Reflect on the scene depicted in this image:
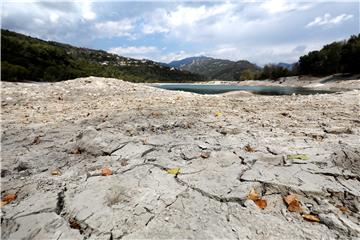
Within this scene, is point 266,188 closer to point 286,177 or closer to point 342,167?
point 286,177

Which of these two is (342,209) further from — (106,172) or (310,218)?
(106,172)

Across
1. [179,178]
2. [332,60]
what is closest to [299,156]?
[179,178]

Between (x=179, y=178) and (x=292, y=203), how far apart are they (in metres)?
1.64

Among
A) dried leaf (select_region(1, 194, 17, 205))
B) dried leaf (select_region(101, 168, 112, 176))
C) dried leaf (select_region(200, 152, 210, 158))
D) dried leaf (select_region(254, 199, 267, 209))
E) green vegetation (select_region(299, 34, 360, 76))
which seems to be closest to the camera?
dried leaf (select_region(254, 199, 267, 209))

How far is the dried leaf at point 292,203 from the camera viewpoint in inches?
139

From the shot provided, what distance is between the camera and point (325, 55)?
68.6 metres

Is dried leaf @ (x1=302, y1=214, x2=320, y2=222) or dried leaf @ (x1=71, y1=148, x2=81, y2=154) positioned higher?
dried leaf @ (x1=71, y1=148, x2=81, y2=154)

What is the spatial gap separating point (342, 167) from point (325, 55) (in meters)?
73.7

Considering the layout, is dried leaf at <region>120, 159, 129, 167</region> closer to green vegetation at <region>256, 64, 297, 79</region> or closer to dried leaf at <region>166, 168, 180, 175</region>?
dried leaf at <region>166, 168, 180, 175</region>

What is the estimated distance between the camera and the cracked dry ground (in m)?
3.27

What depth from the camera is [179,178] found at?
4.37m

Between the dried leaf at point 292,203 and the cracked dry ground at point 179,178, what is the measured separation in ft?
0.20

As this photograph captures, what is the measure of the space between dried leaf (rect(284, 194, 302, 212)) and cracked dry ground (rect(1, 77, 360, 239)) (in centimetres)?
6

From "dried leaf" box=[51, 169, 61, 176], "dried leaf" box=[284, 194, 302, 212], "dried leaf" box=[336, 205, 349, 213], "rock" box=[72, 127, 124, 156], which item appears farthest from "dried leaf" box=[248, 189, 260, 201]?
"dried leaf" box=[51, 169, 61, 176]
